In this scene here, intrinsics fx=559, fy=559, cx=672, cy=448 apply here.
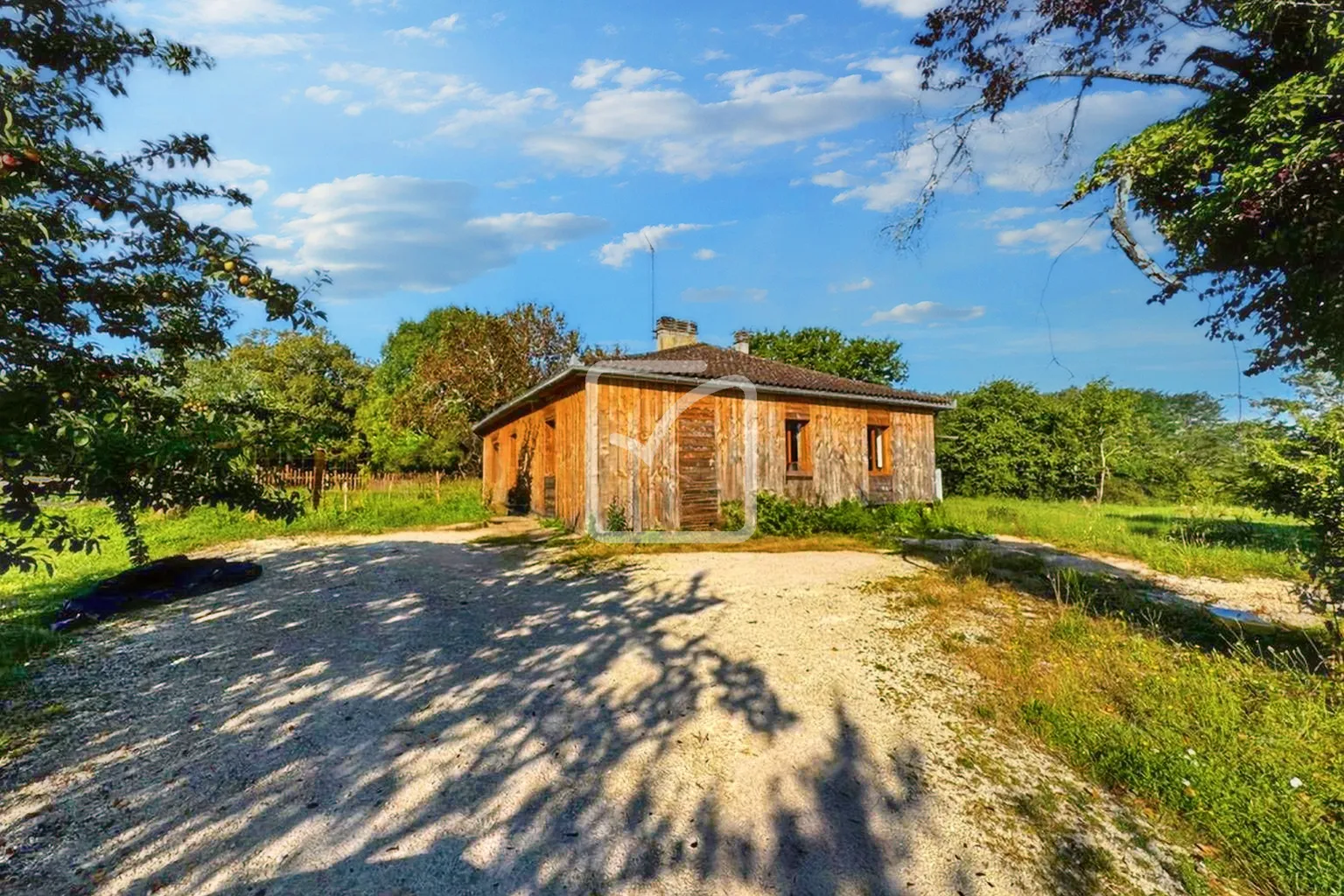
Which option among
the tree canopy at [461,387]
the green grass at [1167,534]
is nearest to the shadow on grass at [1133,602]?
the green grass at [1167,534]

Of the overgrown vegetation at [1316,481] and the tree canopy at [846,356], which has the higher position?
the tree canopy at [846,356]

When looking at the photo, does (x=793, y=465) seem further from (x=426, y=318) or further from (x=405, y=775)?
(x=426, y=318)

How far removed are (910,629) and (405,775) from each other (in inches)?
177

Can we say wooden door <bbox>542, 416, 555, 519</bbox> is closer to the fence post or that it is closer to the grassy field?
the fence post

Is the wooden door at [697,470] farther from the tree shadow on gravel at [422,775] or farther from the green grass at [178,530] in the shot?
the tree shadow on gravel at [422,775]

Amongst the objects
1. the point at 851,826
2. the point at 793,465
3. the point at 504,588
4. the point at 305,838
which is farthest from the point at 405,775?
the point at 793,465

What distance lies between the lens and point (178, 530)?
11.3 meters

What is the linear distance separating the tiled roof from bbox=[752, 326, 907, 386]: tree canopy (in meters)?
11.1

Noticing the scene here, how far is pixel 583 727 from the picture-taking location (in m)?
3.51

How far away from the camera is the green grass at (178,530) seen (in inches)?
193

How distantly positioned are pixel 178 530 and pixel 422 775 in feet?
39.5

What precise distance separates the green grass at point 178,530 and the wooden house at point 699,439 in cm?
249

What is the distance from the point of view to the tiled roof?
11.9 metres

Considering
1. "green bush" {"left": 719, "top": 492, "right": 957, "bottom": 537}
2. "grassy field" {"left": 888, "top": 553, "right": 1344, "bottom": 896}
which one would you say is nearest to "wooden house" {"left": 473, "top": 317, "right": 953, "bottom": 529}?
"green bush" {"left": 719, "top": 492, "right": 957, "bottom": 537}
